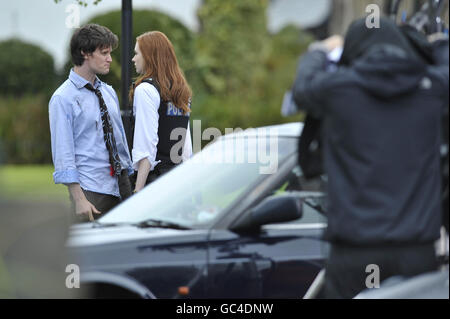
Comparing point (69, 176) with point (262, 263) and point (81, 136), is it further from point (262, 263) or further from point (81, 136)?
point (262, 263)

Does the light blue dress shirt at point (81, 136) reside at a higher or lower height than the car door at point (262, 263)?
higher

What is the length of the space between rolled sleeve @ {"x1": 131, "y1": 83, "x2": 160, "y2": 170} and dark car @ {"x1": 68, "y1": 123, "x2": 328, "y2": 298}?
63 centimetres

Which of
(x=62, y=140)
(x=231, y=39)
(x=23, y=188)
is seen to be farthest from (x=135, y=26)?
(x=231, y=39)

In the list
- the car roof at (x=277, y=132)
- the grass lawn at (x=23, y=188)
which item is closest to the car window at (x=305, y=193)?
the car roof at (x=277, y=132)

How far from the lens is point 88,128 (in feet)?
14.0

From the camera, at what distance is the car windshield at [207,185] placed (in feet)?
12.9

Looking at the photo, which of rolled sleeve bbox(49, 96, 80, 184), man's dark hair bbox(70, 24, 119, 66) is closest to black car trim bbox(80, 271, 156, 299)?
rolled sleeve bbox(49, 96, 80, 184)

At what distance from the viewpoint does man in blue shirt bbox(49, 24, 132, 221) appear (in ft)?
13.6

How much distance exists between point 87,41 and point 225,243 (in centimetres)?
140

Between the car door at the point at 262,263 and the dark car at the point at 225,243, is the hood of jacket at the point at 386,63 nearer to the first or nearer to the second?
the dark car at the point at 225,243

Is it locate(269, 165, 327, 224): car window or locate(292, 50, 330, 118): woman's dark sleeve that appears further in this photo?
locate(269, 165, 327, 224): car window

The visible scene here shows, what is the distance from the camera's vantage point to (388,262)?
277 cm

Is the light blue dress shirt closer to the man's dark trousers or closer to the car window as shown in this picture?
the car window

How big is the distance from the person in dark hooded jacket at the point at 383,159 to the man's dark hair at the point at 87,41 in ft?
5.97
